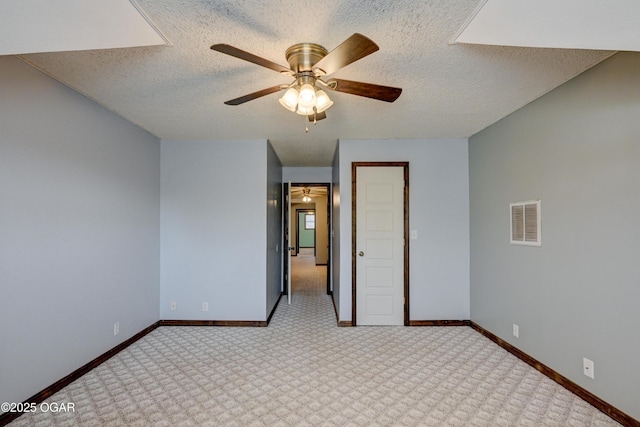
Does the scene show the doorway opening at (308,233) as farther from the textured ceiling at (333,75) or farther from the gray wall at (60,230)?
the gray wall at (60,230)

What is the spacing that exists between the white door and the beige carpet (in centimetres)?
46

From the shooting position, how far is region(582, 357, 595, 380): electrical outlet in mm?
2403

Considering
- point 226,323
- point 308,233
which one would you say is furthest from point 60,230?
point 308,233

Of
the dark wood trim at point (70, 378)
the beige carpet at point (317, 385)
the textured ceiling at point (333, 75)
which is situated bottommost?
the beige carpet at point (317, 385)

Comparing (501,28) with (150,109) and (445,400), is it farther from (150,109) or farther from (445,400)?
(150,109)

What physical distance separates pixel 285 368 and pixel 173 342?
1475mm

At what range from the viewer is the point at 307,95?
197 cm

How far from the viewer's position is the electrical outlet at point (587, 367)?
2.40m

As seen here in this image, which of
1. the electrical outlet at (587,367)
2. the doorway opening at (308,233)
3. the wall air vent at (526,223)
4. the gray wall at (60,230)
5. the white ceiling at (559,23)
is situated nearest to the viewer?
the white ceiling at (559,23)

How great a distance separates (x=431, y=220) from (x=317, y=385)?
2.58 metres

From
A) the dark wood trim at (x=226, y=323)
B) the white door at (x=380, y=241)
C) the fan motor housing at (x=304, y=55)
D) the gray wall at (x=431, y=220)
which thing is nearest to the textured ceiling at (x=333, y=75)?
the fan motor housing at (x=304, y=55)

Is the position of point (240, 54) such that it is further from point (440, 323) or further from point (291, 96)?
point (440, 323)

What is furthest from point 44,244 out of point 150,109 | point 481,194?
point 481,194

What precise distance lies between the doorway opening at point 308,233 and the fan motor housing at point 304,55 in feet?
11.0
